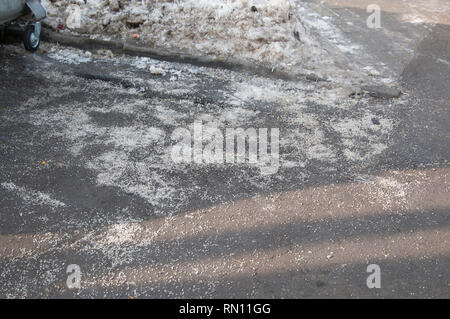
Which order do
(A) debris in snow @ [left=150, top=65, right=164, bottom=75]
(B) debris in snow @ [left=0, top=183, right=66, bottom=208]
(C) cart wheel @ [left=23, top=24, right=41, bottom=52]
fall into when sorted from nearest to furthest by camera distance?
(B) debris in snow @ [left=0, top=183, right=66, bottom=208]
(A) debris in snow @ [left=150, top=65, right=164, bottom=75]
(C) cart wheel @ [left=23, top=24, right=41, bottom=52]

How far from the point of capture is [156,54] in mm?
6355

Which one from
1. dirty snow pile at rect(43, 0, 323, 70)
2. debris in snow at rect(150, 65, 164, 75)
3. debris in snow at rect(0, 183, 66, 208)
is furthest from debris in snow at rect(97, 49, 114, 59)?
debris in snow at rect(0, 183, 66, 208)

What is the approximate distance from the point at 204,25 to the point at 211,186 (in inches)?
135

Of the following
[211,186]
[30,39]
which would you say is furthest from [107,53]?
[211,186]

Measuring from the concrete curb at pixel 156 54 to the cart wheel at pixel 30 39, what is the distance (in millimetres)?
416

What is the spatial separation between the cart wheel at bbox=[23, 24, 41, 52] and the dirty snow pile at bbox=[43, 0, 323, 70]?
25.2 inches

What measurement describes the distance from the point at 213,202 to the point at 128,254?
0.91 m

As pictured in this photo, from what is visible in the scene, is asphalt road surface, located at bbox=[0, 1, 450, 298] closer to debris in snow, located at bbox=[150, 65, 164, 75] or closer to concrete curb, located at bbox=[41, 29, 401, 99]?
debris in snow, located at bbox=[150, 65, 164, 75]

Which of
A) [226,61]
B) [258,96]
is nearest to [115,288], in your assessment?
[258,96]

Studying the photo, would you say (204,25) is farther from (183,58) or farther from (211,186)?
(211,186)

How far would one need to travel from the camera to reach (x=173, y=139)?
464 cm

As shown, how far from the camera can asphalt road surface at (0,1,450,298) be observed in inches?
123

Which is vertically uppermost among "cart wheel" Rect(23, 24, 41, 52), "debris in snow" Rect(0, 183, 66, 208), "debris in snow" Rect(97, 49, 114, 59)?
"cart wheel" Rect(23, 24, 41, 52)
